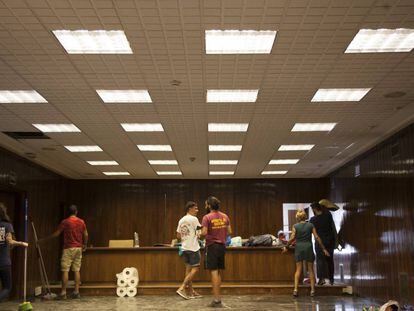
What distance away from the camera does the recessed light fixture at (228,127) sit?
28.0 ft

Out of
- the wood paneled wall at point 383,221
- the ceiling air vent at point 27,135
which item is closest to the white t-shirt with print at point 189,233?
the ceiling air vent at point 27,135

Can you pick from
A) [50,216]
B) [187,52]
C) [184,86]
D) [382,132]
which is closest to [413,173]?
[382,132]

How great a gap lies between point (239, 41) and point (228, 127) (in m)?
3.77

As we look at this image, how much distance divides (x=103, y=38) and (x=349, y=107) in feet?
13.3

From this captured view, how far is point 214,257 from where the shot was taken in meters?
7.21

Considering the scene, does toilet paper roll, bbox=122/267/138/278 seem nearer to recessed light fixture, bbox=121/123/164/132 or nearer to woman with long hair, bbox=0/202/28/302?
recessed light fixture, bbox=121/123/164/132

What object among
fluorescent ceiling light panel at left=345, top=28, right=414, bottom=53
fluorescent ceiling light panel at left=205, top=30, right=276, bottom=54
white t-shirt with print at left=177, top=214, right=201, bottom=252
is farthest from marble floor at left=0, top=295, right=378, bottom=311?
fluorescent ceiling light panel at left=345, top=28, right=414, bottom=53

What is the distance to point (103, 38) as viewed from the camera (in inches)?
196

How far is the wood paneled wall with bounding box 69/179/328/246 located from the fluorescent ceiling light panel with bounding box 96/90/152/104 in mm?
9427

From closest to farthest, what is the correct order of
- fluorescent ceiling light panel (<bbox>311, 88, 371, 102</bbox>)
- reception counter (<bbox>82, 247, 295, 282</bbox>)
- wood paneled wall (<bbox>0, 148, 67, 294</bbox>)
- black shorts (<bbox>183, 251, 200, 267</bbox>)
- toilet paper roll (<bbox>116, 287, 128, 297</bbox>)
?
fluorescent ceiling light panel (<bbox>311, 88, 371, 102</bbox>) < black shorts (<bbox>183, 251, 200, 267</bbox>) < toilet paper roll (<bbox>116, 287, 128, 297</bbox>) < wood paneled wall (<bbox>0, 148, 67, 294</bbox>) < reception counter (<bbox>82, 247, 295, 282</bbox>)

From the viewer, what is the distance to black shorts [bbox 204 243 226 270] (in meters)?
7.21

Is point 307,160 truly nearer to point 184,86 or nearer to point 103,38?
point 184,86

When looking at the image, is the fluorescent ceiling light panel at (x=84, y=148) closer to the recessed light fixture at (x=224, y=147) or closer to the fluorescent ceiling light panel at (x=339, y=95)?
the recessed light fixture at (x=224, y=147)

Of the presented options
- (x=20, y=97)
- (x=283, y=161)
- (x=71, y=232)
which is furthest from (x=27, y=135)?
(x=283, y=161)
